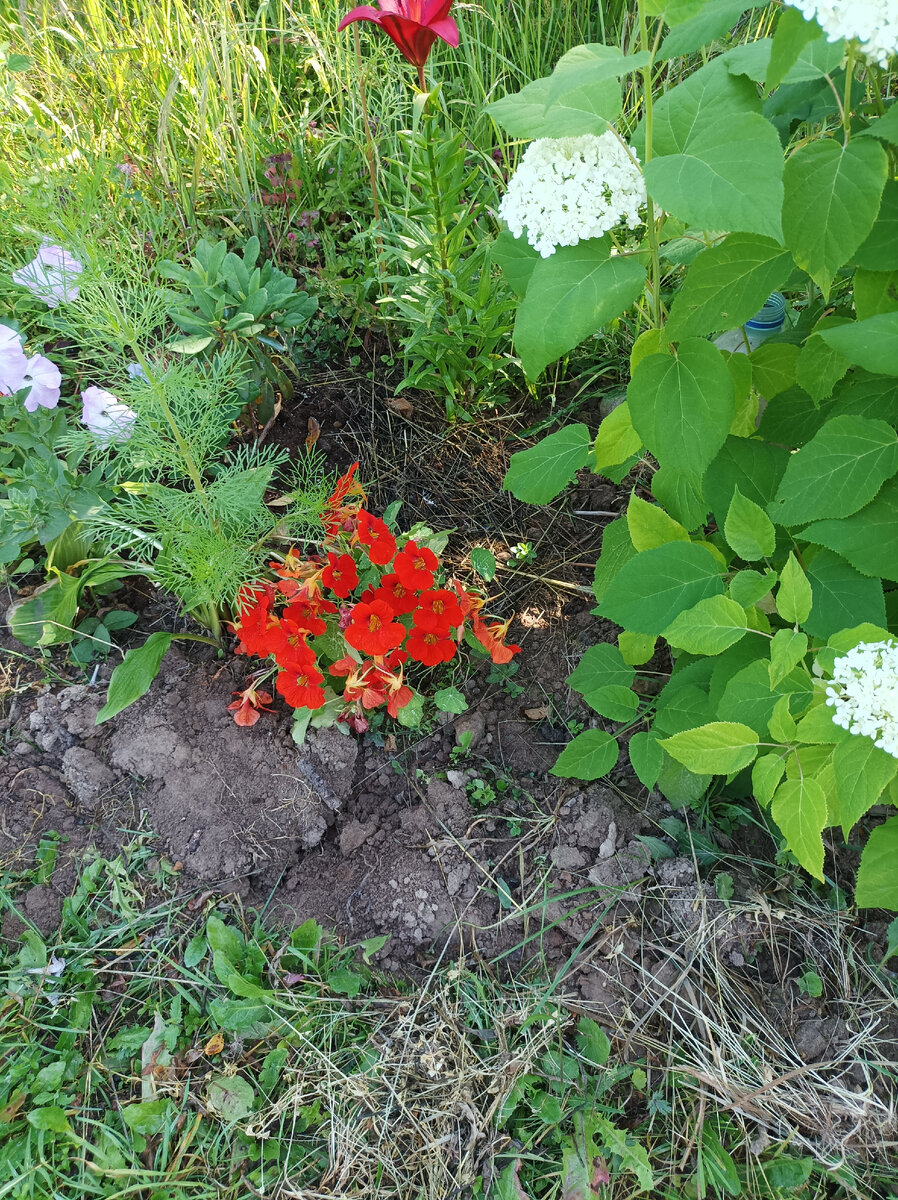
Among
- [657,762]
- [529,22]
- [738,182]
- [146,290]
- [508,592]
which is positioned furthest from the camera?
[529,22]

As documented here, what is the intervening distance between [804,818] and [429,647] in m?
0.74

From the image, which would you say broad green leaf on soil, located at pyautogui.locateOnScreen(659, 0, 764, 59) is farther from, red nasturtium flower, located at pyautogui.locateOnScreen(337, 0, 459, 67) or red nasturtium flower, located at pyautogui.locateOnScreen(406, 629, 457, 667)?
red nasturtium flower, located at pyautogui.locateOnScreen(406, 629, 457, 667)

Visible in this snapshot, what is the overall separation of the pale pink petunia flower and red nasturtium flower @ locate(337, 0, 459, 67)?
0.73 m

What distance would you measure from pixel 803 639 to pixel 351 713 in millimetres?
891

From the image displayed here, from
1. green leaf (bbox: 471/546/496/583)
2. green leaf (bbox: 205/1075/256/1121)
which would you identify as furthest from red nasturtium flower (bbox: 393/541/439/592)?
green leaf (bbox: 205/1075/256/1121)

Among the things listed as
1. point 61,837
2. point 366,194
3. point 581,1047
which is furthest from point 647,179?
point 366,194

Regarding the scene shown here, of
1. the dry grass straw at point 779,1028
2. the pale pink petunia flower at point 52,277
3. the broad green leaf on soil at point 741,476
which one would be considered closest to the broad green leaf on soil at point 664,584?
the broad green leaf on soil at point 741,476

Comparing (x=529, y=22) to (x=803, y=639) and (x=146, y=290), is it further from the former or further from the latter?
(x=803, y=639)

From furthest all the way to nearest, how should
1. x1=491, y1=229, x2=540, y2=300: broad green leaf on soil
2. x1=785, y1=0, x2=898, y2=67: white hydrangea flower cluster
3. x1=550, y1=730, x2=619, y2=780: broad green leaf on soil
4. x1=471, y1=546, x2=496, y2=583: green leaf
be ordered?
x1=471, y1=546, x2=496, y2=583: green leaf, x1=550, y1=730, x2=619, y2=780: broad green leaf on soil, x1=491, y1=229, x2=540, y2=300: broad green leaf on soil, x1=785, y1=0, x2=898, y2=67: white hydrangea flower cluster

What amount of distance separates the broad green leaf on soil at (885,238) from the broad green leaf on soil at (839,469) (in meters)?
0.18

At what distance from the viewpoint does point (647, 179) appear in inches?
35.3

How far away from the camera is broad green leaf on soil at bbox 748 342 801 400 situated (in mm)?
1291

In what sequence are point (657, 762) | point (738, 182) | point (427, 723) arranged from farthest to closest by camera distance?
point (427, 723) → point (657, 762) → point (738, 182)

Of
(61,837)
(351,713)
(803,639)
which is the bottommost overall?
(61,837)
